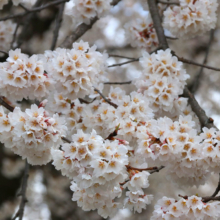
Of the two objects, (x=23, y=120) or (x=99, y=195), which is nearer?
(x=23, y=120)

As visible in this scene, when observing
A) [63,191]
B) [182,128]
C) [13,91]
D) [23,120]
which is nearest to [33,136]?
[23,120]

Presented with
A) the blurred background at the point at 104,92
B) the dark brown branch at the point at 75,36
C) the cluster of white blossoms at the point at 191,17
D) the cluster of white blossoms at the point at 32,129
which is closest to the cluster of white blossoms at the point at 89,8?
the dark brown branch at the point at 75,36

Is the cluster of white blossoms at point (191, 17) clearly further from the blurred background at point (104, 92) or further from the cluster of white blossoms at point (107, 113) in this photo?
the blurred background at point (104, 92)

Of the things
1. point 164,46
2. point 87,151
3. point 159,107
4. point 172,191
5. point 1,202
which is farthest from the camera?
point 172,191

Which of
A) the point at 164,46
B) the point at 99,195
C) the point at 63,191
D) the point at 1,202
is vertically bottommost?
the point at 63,191

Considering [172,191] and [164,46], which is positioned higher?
[164,46]

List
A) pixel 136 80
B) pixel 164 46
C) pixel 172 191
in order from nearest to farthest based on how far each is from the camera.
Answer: pixel 136 80 → pixel 164 46 → pixel 172 191

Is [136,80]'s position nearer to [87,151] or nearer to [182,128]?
[182,128]
